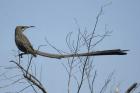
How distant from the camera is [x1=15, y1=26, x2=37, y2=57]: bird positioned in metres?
6.26

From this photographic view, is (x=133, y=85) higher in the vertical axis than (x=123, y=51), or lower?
lower

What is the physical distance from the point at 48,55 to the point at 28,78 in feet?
5.04

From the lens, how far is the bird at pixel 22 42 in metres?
6.26

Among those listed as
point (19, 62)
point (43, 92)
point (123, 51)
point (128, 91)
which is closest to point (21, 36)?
point (19, 62)

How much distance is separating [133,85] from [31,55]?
10.0 feet

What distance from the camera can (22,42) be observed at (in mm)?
6605

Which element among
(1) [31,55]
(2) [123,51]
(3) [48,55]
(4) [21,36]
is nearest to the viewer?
(2) [123,51]

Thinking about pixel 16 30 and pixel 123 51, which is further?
pixel 16 30

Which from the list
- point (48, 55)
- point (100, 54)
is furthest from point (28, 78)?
point (100, 54)

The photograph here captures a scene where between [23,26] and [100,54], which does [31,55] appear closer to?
[23,26]

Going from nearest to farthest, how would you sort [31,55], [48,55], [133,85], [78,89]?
[48,55] < [31,55] < [78,89] < [133,85]

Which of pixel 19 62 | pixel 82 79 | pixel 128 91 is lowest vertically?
pixel 128 91

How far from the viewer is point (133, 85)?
739 centimetres

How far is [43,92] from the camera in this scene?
20.3 feet
